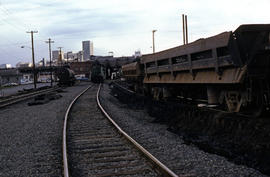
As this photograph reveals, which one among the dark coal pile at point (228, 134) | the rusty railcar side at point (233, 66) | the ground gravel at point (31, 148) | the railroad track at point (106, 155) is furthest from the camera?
the rusty railcar side at point (233, 66)

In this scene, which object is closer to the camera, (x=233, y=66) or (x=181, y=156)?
(x=181, y=156)

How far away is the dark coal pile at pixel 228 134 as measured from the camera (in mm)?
7336

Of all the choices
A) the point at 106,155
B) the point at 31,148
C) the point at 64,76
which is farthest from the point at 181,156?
the point at 64,76

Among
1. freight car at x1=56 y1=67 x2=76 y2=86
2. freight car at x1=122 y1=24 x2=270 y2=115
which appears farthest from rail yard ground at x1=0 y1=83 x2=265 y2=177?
freight car at x1=56 y1=67 x2=76 y2=86

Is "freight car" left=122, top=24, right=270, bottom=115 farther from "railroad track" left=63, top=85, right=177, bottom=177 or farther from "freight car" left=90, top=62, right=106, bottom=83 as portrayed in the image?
"freight car" left=90, top=62, right=106, bottom=83

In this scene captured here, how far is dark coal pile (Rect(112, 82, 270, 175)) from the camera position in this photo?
7.34 m

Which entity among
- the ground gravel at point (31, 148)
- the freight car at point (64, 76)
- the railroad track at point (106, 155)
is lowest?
the ground gravel at point (31, 148)

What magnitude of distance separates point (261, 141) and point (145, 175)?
131 inches

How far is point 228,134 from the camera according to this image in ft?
31.2

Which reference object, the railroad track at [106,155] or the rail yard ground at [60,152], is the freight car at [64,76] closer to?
the rail yard ground at [60,152]

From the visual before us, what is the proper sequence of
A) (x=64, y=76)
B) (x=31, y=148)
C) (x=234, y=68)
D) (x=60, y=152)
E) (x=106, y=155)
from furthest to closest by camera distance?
(x=64, y=76)
(x=234, y=68)
(x=31, y=148)
(x=60, y=152)
(x=106, y=155)

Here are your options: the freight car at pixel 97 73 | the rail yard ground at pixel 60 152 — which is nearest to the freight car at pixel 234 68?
the rail yard ground at pixel 60 152

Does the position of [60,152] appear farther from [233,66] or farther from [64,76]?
[64,76]

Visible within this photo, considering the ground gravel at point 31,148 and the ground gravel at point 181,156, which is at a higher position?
the ground gravel at point 181,156
